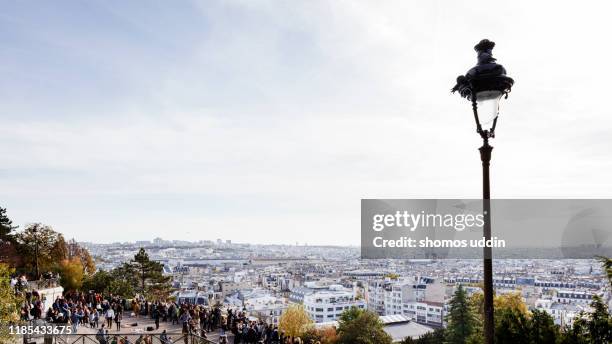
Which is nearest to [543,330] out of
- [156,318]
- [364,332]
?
[156,318]

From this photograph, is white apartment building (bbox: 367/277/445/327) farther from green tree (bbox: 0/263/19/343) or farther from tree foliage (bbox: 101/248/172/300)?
green tree (bbox: 0/263/19/343)

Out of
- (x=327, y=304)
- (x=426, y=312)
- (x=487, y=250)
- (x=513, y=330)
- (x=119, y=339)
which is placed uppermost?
(x=487, y=250)

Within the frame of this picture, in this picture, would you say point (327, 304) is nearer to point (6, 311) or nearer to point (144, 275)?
point (144, 275)

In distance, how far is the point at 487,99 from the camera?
380 cm

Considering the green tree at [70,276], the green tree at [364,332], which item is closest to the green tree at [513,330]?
the green tree at [70,276]

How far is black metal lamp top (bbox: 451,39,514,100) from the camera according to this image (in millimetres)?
3746

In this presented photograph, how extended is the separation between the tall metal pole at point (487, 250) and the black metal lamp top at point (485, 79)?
37 cm

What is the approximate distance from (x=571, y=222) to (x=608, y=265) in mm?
137252

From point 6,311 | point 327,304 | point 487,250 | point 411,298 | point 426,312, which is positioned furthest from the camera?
point 327,304

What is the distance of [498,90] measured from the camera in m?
3.76

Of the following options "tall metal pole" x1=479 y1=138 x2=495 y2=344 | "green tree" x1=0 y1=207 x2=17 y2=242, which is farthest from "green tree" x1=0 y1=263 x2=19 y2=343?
"green tree" x1=0 y1=207 x2=17 y2=242

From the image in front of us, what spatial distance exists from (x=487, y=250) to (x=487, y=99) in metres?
1.18

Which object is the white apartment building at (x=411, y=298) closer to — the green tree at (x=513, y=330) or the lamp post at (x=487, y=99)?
the green tree at (x=513, y=330)

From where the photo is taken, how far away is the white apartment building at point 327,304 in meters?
149
